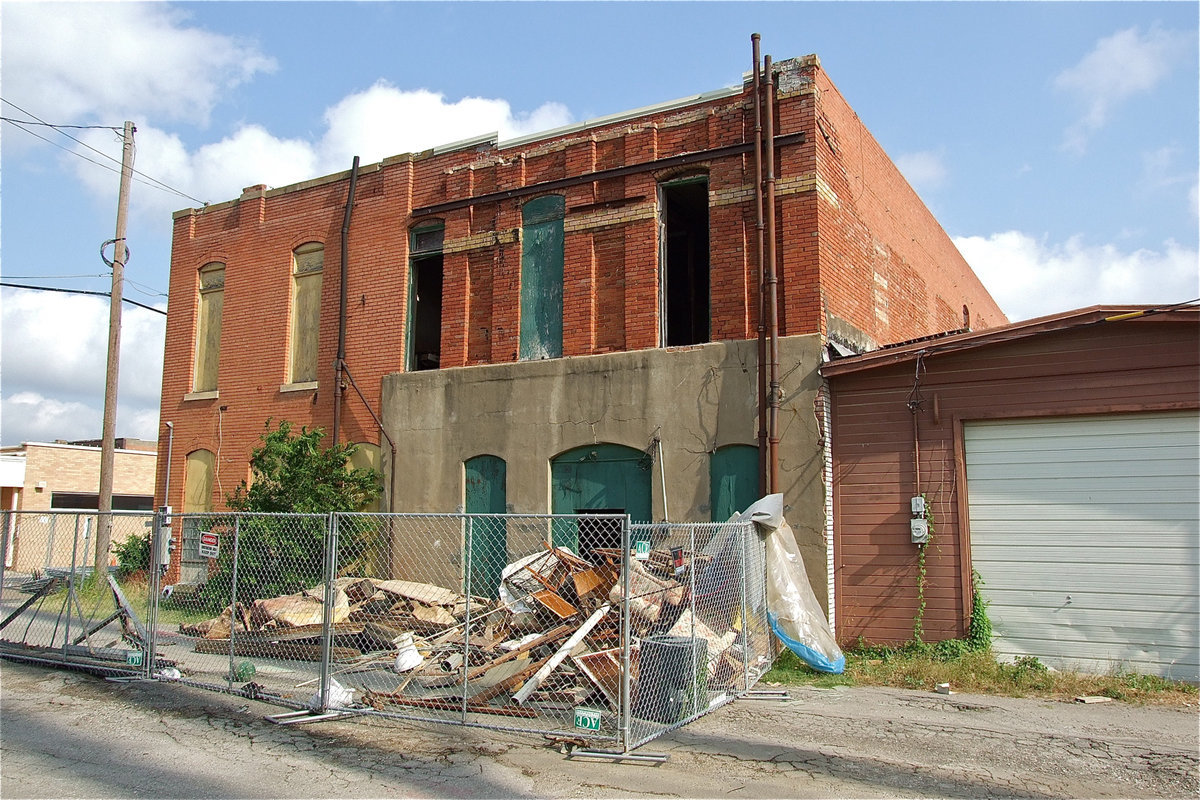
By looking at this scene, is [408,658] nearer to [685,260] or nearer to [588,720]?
[588,720]

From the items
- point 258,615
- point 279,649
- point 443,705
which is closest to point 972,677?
point 443,705

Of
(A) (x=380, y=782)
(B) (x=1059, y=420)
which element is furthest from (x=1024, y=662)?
(A) (x=380, y=782)

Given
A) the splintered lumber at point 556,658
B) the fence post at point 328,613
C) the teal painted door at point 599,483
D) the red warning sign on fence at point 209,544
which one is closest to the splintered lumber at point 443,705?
the splintered lumber at point 556,658

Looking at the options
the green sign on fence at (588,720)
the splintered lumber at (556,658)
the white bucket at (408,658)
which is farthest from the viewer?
the white bucket at (408,658)

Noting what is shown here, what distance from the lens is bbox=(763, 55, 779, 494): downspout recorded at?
11281mm

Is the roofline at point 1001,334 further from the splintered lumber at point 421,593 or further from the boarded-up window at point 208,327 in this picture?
the boarded-up window at point 208,327

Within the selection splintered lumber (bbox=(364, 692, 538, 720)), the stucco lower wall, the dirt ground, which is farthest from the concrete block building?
splintered lumber (bbox=(364, 692, 538, 720))

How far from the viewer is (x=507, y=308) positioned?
1417 cm

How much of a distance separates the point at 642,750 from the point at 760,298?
6.86 meters

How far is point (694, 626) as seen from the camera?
307 inches

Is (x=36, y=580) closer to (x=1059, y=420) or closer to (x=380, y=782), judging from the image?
(x=380, y=782)

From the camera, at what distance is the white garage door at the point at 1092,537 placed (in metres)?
9.50

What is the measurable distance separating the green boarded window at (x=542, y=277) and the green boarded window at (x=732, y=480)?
3308 mm

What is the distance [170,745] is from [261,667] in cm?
364
